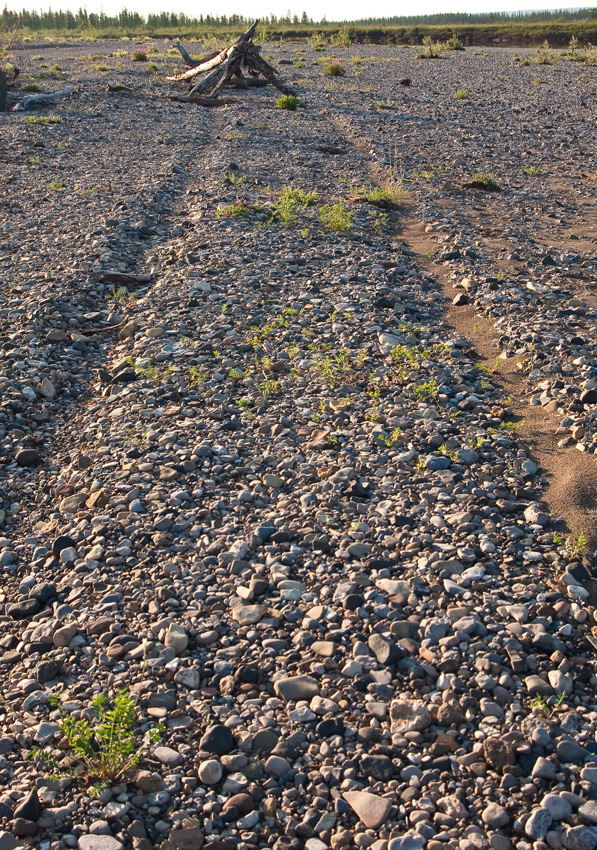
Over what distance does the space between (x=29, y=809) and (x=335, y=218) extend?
9.24 meters

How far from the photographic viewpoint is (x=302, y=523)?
4812 millimetres

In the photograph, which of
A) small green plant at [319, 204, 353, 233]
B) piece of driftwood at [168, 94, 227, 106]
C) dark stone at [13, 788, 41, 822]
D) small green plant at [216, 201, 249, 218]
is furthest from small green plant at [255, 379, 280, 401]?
piece of driftwood at [168, 94, 227, 106]

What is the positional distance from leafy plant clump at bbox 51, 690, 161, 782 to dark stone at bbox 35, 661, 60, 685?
42 cm

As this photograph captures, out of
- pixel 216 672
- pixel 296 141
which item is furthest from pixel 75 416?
pixel 296 141

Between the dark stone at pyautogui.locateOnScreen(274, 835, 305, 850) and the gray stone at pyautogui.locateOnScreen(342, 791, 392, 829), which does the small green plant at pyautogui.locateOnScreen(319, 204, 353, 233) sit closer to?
the gray stone at pyautogui.locateOnScreen(342, 791, 392, 829)

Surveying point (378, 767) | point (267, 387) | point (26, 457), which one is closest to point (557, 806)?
point (378, 767)

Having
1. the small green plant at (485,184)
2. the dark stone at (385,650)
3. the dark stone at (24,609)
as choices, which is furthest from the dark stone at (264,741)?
the small green plant at (485,184)

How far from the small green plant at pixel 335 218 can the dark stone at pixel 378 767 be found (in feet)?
28.1

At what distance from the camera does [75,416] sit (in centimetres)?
648

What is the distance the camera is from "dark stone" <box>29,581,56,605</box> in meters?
4.32

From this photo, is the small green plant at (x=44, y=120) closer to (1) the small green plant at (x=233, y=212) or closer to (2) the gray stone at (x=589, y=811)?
(1) the small green plant at (x=233, y=212)

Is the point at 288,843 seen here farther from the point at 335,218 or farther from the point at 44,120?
the point at 44,120

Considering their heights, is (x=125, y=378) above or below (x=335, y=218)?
below

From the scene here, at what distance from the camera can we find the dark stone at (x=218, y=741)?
10.9 feet
